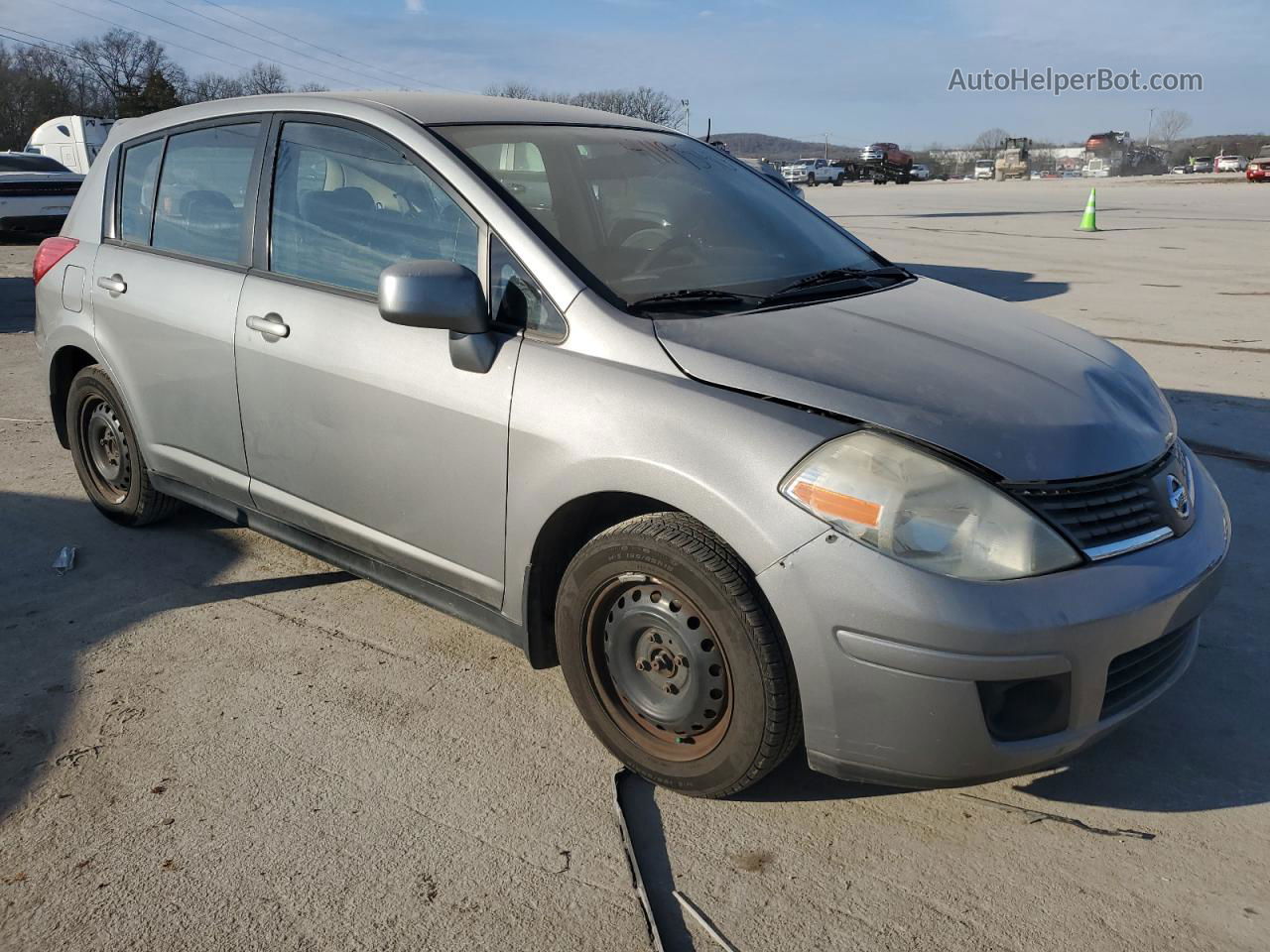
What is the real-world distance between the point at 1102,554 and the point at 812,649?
2.27 feet

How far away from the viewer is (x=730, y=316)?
115 inches

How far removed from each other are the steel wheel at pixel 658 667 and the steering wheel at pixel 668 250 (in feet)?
3.26

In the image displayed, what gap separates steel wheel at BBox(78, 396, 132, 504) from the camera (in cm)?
453

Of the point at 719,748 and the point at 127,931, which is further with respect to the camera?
the point at 719,748

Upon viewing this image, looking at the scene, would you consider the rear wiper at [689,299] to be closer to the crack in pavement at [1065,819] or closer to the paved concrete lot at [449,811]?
the paved concrete lot at [449,811]

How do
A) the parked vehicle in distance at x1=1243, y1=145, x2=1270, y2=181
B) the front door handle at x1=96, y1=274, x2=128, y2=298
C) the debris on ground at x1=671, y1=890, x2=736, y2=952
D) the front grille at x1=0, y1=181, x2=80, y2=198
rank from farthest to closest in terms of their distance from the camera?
1. the parked vehicle in distance at x1=1243, y1=145, x2=1270, y2=181
2. the front grille at x1=0, y1=181, x2=80, y2=198
3. the front door handle at x1=96, y1=274, x2=128, y2=298
4. the debris on ground at x1=671, y1=890, x2=736, y2=952

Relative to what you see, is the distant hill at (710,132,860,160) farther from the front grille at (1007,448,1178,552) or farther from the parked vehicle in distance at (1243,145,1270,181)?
the front grille at (1007,448,1178,552)

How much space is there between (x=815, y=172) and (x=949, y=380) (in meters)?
65.9

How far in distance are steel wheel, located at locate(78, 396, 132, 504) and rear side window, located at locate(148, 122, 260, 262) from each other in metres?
0.84

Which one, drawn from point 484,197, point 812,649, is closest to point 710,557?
point 812,649

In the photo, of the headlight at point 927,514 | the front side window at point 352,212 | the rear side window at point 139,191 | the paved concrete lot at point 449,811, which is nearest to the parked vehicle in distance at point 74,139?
the rear side window at point 139,191

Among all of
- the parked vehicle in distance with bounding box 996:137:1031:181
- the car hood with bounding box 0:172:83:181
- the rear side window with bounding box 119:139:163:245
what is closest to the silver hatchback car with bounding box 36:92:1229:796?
the rear side window with bounding box 119:139:163:245

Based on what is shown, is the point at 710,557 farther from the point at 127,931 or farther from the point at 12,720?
the point at 12,720

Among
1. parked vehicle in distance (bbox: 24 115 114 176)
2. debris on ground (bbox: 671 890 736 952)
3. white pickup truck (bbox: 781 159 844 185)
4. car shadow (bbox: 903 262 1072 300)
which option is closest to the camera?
debris on ground (bbox: 671 890 736 952)
